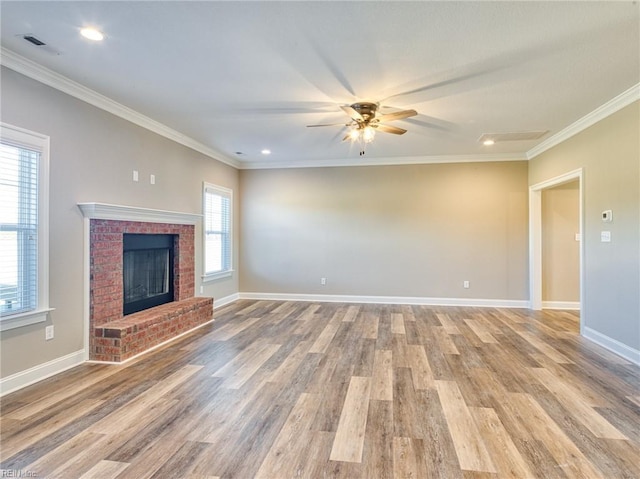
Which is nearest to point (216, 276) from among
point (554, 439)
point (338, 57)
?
point (338, 57)

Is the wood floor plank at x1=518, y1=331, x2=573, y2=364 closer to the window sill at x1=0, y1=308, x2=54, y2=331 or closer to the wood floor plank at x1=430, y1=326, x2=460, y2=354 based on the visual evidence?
the wood floor plank at x1=430, y1=326, x2=460, y2=354

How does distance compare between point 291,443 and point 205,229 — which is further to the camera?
point 205,229

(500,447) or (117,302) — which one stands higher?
(117,302)

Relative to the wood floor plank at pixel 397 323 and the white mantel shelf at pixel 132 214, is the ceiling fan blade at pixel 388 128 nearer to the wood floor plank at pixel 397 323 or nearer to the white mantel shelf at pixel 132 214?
the wood floor plank at pixel 397 323

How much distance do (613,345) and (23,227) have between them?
6.05 m

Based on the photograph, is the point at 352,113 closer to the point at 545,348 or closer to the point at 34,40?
the point at 34,40

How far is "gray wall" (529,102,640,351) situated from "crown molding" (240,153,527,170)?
158 cm

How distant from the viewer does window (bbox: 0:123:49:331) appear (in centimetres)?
279

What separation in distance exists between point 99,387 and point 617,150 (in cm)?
569

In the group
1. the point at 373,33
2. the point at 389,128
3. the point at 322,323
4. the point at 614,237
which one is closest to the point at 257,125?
the point at 389,128

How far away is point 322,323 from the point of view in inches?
200

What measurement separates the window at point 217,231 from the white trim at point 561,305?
19.2ft

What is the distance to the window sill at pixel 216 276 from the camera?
227 inches

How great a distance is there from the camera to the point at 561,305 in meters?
6.00
